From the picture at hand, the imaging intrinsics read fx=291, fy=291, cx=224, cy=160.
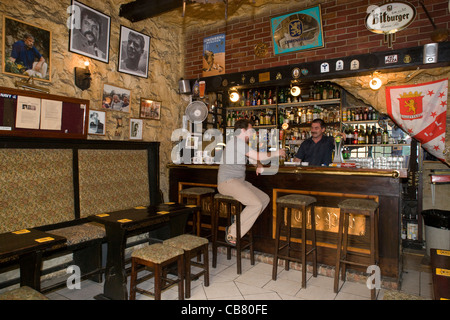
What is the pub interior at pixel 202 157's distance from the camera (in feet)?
9.46

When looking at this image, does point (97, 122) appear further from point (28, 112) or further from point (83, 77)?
point (28, 112)

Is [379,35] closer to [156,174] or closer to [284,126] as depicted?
[284,126]

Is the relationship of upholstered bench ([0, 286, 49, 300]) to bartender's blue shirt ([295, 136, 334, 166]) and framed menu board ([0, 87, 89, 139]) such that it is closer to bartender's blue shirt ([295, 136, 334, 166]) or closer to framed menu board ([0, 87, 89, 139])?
framed menu board ([0, 87, 89, 139])

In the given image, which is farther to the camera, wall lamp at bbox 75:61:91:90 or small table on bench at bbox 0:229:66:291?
wall lamp at bbox 75:61:91:90

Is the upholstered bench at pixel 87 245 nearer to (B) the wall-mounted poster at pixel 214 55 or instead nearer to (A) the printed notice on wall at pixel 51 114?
(A) the printed notice on wall at pixel 51 114

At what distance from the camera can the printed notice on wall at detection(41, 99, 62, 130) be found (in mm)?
3203

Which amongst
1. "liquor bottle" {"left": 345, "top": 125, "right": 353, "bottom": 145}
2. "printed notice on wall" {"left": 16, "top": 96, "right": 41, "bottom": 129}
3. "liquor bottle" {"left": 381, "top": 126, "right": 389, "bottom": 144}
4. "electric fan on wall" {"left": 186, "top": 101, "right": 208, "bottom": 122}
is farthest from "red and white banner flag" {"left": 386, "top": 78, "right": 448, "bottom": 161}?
"printed notice on wall" {"left": 16, "top": 96, "right": 41, "bottom": 129}

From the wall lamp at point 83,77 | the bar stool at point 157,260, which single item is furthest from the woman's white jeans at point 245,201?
the wall lamp at point 83,77

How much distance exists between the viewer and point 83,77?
12.1 feet

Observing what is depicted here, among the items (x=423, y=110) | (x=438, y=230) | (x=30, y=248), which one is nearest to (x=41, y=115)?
(x=30, y=248)

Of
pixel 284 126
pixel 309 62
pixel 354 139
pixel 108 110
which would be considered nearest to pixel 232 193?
pixel 108 110

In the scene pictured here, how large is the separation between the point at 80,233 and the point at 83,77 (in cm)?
197

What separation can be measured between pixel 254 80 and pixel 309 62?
91 centimetres

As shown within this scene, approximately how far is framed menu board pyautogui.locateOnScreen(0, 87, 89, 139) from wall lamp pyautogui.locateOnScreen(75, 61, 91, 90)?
22cm
